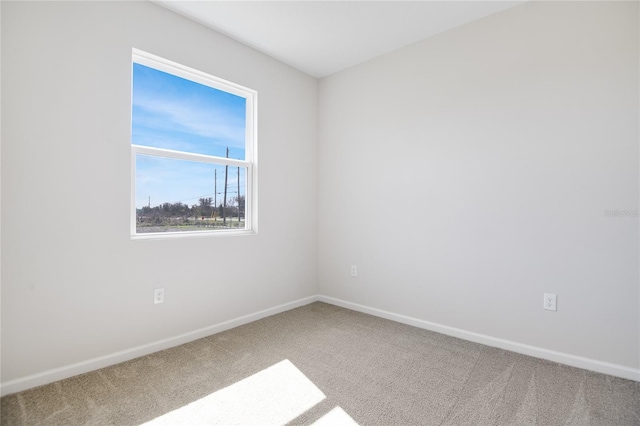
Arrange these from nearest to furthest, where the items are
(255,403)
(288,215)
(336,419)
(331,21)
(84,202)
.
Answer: (336,419) → (255,403) → (84,202) → (331,21) → (288,215)

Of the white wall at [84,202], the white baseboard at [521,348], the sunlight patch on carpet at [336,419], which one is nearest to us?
the sunlight patch on carpet at [336,419]

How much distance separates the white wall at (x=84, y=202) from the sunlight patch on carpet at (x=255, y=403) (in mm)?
870

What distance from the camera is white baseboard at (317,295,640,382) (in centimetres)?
205

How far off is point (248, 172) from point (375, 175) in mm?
1260

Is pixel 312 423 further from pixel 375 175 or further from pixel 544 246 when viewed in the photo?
pixel 375 175

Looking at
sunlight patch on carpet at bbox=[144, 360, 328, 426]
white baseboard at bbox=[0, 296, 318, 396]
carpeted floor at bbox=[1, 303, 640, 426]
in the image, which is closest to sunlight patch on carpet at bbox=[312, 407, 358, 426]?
carpeted floor at bbox=[1, 303, 640, 426]

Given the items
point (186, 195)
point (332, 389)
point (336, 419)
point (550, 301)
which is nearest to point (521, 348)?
point (550, 301)

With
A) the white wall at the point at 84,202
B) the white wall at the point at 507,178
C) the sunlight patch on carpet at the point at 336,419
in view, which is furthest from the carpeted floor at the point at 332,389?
the white wall at the point at 507,178

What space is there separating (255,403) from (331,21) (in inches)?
108

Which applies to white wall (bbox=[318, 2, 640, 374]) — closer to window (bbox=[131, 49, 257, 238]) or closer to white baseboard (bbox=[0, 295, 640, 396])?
white baseboard (bbox=[0, 295, 640, 396])

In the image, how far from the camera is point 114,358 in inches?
85.8

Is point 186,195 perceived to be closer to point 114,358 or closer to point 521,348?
point 114,358

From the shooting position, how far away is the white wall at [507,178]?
2.08m

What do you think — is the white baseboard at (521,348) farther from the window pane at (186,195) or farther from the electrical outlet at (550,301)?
the window pane at (186,195)
